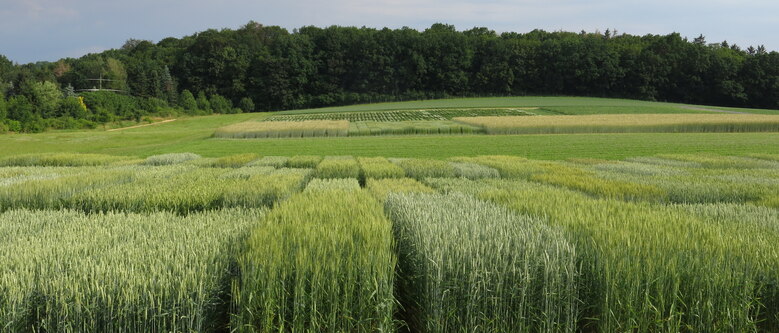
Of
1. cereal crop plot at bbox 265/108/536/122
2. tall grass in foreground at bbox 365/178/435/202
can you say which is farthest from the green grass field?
cereal crop plot at bbox 265/108/536/122

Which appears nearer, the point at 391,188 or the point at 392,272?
the point at 392,272

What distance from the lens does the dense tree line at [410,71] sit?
90.3 metres

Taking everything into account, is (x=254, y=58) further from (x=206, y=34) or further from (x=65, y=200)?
(x=65, y=200)

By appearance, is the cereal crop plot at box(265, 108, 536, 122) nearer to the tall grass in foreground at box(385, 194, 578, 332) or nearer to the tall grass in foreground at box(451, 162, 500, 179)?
the tall grass in foreground at box(451, 162, 500, 179)

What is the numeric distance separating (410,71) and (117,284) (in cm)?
10091

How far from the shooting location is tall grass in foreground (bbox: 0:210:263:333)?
3109mm

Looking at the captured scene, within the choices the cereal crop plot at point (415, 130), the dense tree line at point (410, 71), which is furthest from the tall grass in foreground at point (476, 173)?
the dense tree line at point (410, 71)

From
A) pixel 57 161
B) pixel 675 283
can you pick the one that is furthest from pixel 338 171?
pixel 57 161

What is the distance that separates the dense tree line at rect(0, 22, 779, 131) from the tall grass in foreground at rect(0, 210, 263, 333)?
85.0 metres

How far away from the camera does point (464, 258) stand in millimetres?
3736

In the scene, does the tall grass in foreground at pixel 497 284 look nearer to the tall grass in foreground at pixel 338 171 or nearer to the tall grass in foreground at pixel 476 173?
the tall grass in foreground at pixel 476 173

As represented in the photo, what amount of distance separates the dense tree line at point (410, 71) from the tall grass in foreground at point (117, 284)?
85043 millimetres

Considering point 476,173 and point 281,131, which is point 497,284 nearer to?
point 476,173

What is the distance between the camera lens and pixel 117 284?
323cm
